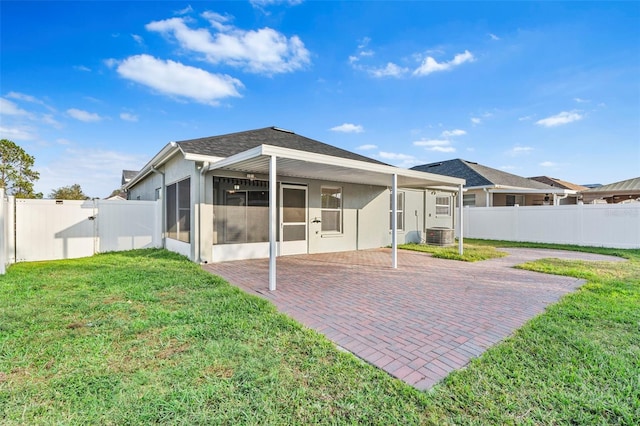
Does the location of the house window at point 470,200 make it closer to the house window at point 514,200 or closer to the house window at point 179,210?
the house window at point 514,200

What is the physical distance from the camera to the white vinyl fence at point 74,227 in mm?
7973

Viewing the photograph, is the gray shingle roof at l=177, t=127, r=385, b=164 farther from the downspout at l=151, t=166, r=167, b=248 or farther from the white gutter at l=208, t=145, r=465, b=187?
the downspout at l=151, t=166, r=167, b=248

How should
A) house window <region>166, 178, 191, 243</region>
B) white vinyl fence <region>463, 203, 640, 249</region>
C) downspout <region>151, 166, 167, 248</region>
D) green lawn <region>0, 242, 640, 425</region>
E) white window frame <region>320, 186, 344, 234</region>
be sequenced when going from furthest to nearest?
1. white vinyl fence <region>463, 203, 640, 249</region>
2. downspout <region>151, 166, 167, 248</region>
3. white window frame <region>320, 186, 344, 234</region>
4. house window <region>166, 178, 191, 243</region>
5. green lawn <region>0, 242, 640, 425</region>

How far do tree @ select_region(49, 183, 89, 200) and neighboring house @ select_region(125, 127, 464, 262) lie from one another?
2531cm

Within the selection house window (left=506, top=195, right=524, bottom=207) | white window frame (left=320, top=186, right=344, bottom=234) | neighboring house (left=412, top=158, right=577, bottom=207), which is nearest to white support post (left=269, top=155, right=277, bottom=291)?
white window frame (left=320, top=186, right=344, bottom=234)

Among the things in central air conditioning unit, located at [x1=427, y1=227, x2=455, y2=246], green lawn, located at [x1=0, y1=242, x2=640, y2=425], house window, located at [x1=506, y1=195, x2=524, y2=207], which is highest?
house window, located at [x1=506, y1=195, x2=524, y2=207]

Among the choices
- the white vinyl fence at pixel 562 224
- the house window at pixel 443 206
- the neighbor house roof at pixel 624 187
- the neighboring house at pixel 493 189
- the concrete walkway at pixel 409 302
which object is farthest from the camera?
the neighboring house at pixel 493 189

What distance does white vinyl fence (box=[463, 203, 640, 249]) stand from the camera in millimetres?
11203

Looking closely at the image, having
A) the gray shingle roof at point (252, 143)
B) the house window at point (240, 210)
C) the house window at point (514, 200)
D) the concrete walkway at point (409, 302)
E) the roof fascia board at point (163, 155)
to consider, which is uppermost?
the gray shingle roof at point (252, 143)

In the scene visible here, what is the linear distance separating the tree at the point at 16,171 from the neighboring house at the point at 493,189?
1081 inches

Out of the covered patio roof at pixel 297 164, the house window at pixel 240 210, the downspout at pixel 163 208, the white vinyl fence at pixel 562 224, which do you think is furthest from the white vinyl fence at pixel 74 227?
the white vinyl fence at pixel 562 224

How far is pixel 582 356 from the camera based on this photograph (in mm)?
2809

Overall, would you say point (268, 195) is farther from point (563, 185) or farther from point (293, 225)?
point (563, 185)

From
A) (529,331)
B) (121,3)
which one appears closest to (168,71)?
(121,3)
